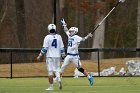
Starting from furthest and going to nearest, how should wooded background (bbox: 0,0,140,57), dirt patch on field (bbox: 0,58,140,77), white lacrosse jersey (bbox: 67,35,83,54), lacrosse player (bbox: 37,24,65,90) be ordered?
wooded background (bbox: 0,0,140,57)
dirt patch on field (bbox: 0,58,140,77)
white lacrosse jersey (bbox: 67,35,83,54)
lacrosse player (bbox: 37,24,65,90)

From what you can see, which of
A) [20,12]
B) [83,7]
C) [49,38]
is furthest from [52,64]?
[20,12]

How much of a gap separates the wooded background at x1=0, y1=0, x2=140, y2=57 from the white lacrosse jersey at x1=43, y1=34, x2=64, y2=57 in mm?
23275

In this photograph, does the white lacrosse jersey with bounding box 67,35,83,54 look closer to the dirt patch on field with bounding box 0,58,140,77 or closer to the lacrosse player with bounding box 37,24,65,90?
the lacrosse player with bounding box 37,24,65,90

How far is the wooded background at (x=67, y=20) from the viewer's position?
145 ft

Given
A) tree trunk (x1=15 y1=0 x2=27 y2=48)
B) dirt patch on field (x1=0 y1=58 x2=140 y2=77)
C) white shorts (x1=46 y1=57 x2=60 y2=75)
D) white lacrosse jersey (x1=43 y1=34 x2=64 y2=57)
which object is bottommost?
dirt patch on field (x1=0 y1=58 x2=140 y2=77)

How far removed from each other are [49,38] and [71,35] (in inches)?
101

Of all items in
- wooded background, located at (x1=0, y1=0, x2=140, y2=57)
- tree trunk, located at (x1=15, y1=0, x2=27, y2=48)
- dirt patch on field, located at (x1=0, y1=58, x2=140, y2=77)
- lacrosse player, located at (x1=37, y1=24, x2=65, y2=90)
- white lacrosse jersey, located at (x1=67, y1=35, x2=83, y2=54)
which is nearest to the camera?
lacrosse player, located at (x1=37, y1=24, x2=65, y2=90)

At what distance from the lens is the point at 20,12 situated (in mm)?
53406

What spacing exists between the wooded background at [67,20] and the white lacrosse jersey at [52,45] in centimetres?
2328

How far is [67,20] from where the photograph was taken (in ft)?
221

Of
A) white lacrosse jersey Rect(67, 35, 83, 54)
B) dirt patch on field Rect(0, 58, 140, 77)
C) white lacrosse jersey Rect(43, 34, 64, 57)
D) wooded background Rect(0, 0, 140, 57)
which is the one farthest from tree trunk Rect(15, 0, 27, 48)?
white lacrosse jersey Rect(43, 34, 64, 57)

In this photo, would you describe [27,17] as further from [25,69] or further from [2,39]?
[25,69]

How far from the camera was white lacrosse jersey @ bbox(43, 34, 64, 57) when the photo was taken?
19.7 meters

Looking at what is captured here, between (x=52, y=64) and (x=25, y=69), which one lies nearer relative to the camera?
(x=52, y=64)
